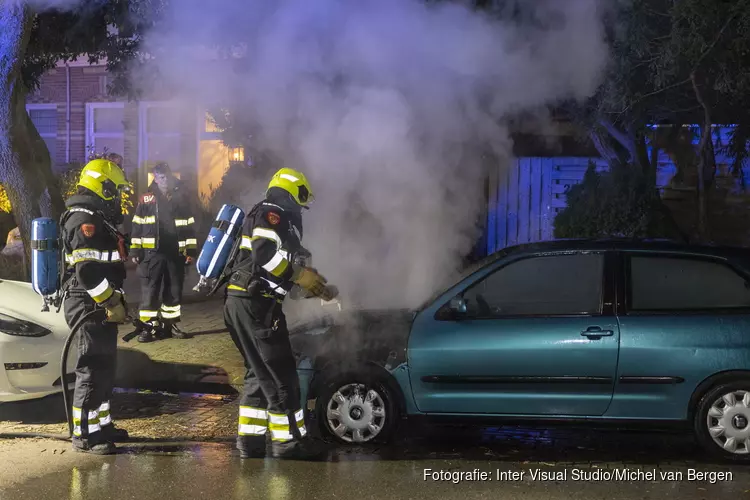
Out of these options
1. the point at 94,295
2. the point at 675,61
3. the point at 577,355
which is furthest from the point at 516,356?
the point at 675,61

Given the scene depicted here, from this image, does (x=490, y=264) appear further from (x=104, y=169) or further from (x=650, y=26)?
(x=650, y=26)

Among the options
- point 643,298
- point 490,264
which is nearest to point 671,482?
point 643,298

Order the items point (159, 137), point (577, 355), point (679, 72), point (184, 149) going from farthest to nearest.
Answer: point (159, 137) → point (184, 149) → point (679, 72) → point (577, 355)

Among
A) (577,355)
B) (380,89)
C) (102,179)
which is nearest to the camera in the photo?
(577,355)

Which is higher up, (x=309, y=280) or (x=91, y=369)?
(x=309, y=280)

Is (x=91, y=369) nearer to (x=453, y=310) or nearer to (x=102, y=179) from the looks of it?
(x=102, y=179)

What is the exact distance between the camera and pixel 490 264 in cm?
531

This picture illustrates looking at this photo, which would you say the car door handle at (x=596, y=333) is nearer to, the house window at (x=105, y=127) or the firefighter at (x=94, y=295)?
the firefighter at (x=94, y=295)

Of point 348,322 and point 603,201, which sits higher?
point 603,201

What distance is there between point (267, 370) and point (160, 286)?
389 centimetres

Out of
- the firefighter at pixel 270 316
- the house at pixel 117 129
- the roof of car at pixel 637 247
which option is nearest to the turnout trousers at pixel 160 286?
the firefighter at pixel 270 316

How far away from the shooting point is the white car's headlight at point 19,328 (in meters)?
6.09

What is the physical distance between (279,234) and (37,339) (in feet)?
7.95

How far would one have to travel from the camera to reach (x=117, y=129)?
16.5 metres
